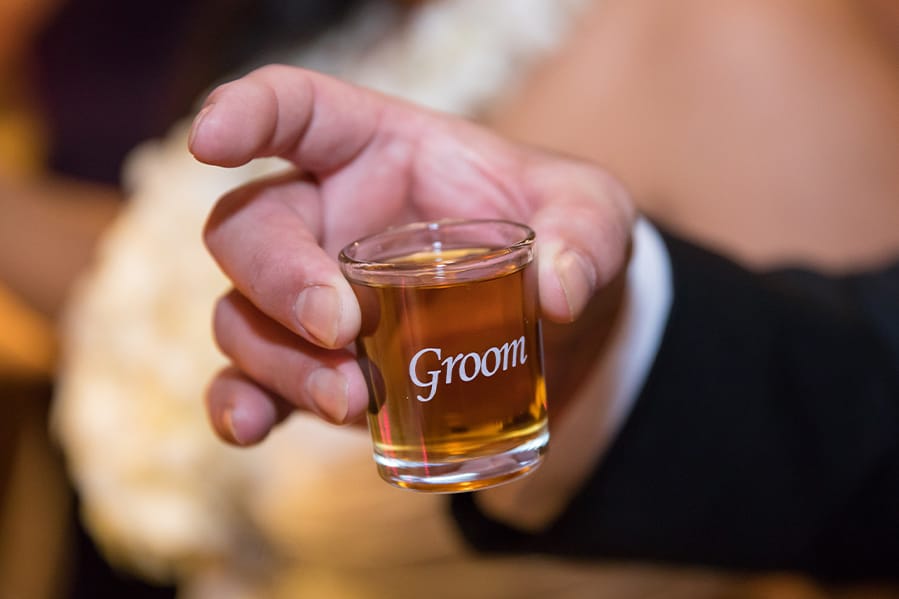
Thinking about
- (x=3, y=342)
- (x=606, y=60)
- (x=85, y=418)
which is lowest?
(x=3, y=342)

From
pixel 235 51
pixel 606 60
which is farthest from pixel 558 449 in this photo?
pixel 235 51

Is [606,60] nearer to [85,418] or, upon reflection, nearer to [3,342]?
[85,418]

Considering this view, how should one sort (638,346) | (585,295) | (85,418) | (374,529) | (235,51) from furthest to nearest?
1. (235,51)
2. (85,418)
3. (374,529)
4. (638,346)
5. (585,295)

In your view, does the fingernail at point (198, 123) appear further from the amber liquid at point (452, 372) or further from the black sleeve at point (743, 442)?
the black sleeve at point (743, 442)

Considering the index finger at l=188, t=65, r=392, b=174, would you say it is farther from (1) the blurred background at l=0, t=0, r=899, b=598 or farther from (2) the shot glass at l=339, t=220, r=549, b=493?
(1) the blurred background at l=0, t=0, r=899, b=598

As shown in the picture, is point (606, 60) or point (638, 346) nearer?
point (638, 346)

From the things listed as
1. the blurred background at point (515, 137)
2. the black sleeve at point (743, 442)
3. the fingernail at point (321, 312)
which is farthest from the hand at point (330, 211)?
the blurred background at point (515, 137)

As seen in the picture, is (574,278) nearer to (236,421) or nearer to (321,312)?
(321,312)
